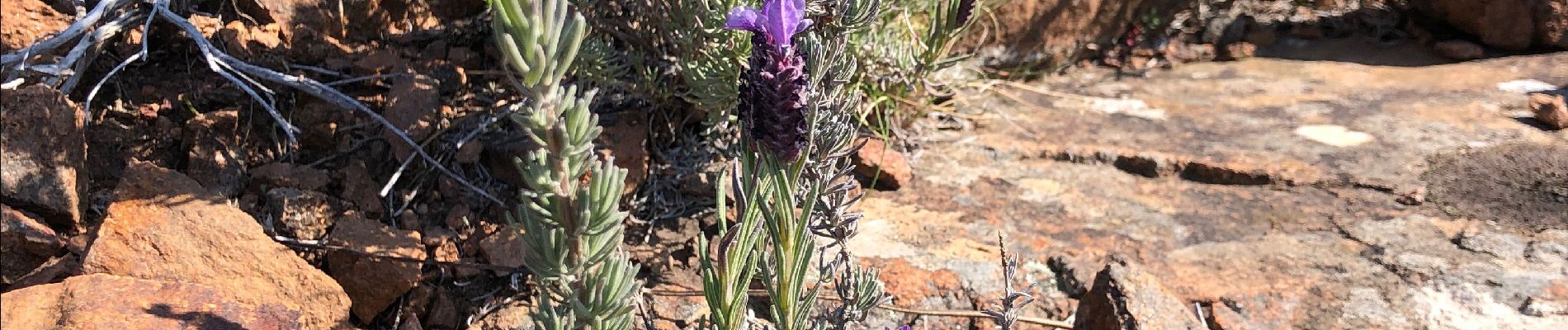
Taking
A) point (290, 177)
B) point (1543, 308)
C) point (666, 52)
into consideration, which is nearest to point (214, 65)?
point (290, 177)

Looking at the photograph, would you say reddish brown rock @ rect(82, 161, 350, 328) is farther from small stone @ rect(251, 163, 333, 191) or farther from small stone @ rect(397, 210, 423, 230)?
small stone @ rect(397, 210, 423, 230)

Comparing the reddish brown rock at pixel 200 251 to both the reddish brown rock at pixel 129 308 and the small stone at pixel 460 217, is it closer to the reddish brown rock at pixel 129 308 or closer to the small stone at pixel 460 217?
the reddish brown rock at pixel 129 308

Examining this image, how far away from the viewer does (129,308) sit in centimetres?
167

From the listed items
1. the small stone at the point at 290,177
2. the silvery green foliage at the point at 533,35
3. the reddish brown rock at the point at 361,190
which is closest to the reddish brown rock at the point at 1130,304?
the silvery green foliage at the point at 533,35

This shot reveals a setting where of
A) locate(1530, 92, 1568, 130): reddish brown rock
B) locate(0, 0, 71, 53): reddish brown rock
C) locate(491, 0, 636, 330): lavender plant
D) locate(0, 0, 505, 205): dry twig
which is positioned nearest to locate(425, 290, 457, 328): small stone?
→ locate(0, 0, 505, 205): dry twig

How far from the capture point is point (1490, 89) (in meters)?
3.52

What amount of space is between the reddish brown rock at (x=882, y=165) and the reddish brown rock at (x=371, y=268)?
1256 mm

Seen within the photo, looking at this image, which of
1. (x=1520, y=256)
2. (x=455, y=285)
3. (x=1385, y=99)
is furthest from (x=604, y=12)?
(x=1385, y=99)

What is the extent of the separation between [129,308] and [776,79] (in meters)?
1.22

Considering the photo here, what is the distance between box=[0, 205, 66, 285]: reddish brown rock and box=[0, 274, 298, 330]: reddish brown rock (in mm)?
381

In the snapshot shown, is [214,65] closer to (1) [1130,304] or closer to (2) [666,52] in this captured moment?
(2) [666,52]

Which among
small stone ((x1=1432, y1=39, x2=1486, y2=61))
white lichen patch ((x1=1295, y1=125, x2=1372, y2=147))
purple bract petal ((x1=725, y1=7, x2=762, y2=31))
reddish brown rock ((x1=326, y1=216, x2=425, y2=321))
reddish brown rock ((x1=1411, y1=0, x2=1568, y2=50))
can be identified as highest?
purple bract petal ((x1=725, y1=7, x2=762, y2=31))

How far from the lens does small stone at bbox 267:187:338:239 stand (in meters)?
2.25

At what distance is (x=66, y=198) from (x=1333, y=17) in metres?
4.74
